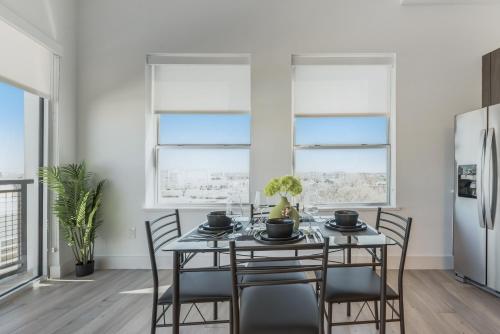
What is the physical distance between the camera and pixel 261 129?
317 cm

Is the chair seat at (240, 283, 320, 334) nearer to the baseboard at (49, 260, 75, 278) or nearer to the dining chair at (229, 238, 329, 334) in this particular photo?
the dining chair at (229, 238, 329, 334)

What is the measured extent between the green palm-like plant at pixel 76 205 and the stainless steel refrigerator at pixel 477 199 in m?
3.84

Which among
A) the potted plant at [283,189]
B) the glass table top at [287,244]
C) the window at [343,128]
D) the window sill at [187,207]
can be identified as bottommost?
the window sill at [187,207]

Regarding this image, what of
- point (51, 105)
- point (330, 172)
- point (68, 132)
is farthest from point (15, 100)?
point (330, 172)

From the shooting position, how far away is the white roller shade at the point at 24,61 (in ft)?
7.72

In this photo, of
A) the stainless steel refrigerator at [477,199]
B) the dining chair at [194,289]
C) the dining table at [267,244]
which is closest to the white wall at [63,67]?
the dining chair at [194,289]

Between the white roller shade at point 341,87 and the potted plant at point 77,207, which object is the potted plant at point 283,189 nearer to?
the white roller shade at point 341,87

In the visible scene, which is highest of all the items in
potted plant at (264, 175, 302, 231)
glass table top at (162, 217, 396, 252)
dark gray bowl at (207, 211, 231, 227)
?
potted plant at (264, 175, 302, 231)

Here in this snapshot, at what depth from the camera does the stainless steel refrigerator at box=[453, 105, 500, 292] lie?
242cm

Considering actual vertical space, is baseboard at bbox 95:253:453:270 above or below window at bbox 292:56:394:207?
below

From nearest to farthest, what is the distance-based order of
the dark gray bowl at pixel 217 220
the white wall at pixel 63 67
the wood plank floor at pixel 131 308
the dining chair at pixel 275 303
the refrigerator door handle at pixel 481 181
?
the dining chair at pixel 275 303 → the dark gray bowl at pixel 217 220 → the wood plank floor at pixel 131 308 → the refrigerator door handle at pixel 481 181 → the white wall at pixel 63 67

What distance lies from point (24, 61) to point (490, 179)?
444cm

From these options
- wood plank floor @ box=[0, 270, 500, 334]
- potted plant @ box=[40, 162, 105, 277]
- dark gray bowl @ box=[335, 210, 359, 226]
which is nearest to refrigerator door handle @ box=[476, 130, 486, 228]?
wood plank floor @ box=[0, 270, 500, 334]

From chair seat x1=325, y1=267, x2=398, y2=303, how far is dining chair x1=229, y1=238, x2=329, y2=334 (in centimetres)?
17
